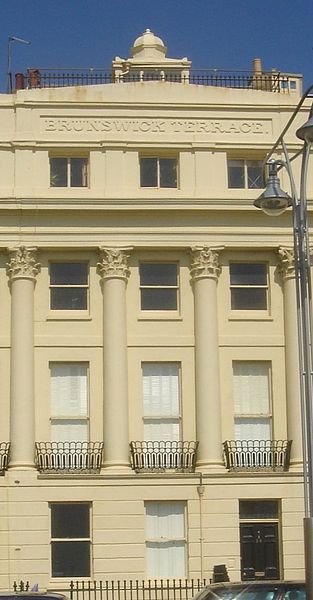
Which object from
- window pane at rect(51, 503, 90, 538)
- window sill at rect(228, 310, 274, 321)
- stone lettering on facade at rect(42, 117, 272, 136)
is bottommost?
window pane at rect(51, 503, 90, 538)

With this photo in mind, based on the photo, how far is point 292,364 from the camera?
122 feet

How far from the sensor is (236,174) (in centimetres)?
3862

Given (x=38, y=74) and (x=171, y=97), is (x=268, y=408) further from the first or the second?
(x=38, y=74)

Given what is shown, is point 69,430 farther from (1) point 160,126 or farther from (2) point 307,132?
(2) point 307,132

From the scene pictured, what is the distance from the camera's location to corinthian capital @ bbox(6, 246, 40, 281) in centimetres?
3694

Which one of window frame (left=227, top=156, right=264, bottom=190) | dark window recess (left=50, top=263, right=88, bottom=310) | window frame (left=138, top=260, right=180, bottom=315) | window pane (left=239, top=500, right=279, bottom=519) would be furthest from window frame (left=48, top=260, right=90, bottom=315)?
window pane (left=239, top=500, right=279, bottom=519)

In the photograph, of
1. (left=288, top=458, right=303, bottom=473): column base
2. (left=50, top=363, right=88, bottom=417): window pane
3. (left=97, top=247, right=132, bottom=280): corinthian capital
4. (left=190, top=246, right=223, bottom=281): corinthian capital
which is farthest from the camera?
(left=190, top=246, right=223, bottom=281): corinthian capital

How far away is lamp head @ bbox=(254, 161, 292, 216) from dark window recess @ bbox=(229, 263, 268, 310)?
1417 centimetres

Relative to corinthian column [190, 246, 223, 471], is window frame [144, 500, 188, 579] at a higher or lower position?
lower

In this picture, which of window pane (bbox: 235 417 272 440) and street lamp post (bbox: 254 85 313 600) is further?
window pane (bbox: 235 417 272 440)

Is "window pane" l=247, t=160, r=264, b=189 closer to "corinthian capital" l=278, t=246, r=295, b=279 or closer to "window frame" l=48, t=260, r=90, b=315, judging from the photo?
"corinthian capital" l=278, t=246, r=295, b=279

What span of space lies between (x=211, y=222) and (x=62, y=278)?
460cm

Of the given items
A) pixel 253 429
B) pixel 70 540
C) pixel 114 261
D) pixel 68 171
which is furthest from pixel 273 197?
pixel 70 540

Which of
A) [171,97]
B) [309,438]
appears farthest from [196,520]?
[309,438]
